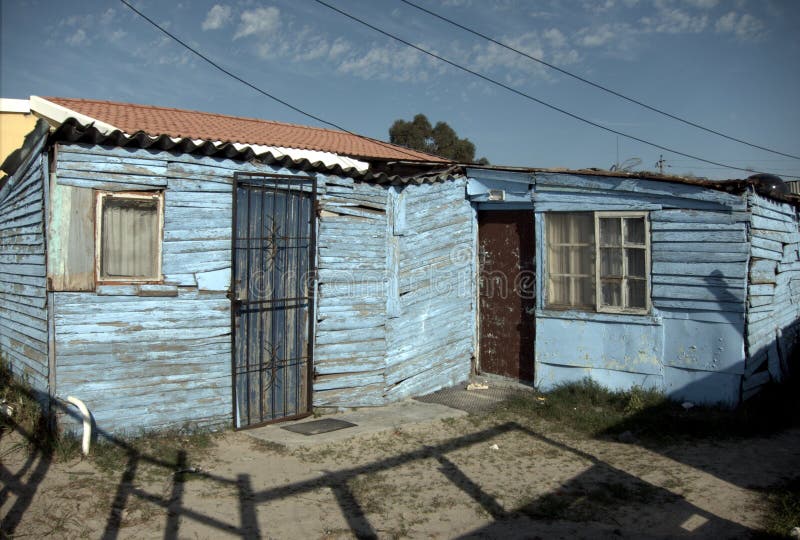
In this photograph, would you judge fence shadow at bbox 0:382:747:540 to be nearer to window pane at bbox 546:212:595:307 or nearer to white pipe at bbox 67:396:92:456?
white pipe at bbox 67:396:92:456

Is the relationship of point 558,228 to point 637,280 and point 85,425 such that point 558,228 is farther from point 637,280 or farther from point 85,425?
point 85,425

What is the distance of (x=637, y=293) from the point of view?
7.61 m

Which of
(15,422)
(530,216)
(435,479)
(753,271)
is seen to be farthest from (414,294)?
(15,422)

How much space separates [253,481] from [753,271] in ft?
19.2

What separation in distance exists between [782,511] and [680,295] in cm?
318

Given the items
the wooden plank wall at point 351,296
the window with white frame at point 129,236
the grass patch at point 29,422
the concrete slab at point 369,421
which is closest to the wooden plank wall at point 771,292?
the concrete slab at point 369,421

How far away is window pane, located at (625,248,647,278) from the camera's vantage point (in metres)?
7.54

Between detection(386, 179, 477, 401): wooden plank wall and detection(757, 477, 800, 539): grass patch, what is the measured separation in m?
4.18

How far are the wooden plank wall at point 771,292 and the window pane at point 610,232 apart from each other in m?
1.47

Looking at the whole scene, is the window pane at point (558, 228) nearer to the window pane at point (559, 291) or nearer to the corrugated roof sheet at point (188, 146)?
the window pane at point (559, 291)

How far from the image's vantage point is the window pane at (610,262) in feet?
25.2

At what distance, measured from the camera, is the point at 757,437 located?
623cm

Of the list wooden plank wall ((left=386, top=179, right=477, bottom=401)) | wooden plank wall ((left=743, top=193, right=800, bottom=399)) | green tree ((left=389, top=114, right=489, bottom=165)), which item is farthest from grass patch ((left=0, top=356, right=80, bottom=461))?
green tree ((left=389, top=114, right=489, bottom=165))

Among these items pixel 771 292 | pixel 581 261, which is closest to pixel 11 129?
pixel 581 261
